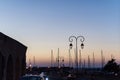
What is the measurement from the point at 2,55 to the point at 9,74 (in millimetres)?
7725

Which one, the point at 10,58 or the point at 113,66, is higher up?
the point at 113,66

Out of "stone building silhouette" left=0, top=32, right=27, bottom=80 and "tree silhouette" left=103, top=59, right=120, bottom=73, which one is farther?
"tree silhouette" left=103, top=59, right=120, bottom=73

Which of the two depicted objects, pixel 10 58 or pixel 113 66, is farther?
pixel 113 66

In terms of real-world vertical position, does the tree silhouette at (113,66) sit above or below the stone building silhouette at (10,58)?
above

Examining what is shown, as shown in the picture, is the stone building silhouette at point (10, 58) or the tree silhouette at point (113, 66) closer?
the stone building silhouette at point (10, 58)

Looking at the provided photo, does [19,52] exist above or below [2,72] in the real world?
above

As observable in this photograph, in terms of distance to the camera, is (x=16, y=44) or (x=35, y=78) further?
(x=16, y=44)

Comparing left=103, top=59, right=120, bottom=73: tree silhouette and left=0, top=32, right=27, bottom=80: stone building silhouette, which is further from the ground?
left=103, top=59, right=120, bottom=73: tree silhouette

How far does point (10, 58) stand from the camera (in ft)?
145

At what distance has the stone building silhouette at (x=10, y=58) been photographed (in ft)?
128

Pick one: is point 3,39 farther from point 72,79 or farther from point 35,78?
point 72,79

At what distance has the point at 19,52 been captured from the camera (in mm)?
50531

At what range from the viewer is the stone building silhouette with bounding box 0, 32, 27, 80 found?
38.9 meters

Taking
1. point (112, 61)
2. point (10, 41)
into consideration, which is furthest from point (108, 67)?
point (10, 41)
